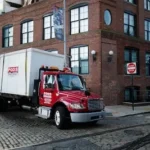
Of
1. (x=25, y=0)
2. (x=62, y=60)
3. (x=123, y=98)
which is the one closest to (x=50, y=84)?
(x=62, y=60)

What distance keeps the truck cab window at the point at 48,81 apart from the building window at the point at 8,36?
17663 millimetres

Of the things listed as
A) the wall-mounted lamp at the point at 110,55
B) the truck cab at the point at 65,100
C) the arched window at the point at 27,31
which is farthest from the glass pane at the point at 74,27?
the truck cab at the point at 65,100

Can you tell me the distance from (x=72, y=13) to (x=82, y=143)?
16.2 metres

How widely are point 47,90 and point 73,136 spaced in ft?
10.8

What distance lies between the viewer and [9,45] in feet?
97.5

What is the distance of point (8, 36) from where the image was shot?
30.0 m

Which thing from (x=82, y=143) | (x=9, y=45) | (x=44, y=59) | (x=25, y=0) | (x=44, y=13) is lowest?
(x=82, y=143)

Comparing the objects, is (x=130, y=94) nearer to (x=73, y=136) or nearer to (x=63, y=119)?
(x=63, y=119)

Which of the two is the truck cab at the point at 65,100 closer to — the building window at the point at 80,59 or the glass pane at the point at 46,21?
the building window at the point at 80,59

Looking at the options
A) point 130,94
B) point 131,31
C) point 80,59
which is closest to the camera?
point 80,59

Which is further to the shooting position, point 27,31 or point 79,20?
point 27,31

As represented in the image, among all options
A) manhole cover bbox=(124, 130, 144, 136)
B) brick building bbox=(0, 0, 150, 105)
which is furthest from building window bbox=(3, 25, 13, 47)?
manhole cover bbox=(124, 130, 144, 136)

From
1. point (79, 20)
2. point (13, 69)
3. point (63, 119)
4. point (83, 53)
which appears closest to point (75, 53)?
point (83, 53)

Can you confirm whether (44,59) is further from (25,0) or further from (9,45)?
(25,0)
